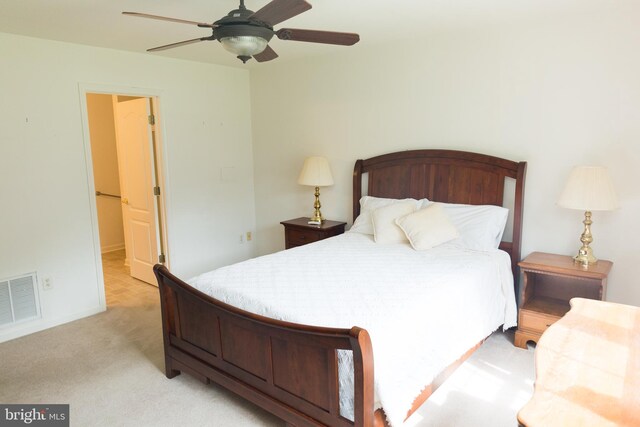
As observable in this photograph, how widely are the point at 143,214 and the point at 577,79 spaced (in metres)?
4.31

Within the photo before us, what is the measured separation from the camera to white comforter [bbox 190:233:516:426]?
207 centimetres

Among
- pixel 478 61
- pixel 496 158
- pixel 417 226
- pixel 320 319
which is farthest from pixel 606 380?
pixel 478 61

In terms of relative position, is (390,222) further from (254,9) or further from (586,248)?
(254,9)

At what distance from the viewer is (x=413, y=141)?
3.96 meters

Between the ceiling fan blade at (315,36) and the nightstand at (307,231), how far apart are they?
214 cm

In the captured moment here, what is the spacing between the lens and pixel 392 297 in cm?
237

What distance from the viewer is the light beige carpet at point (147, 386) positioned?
8.01 ft

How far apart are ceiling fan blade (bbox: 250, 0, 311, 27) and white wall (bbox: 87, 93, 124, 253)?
4.77 m

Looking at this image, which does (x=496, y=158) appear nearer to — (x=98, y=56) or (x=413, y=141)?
(x=413, y=141)

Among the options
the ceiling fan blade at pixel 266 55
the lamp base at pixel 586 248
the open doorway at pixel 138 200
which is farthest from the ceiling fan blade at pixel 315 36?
the open doorway at pixel 138 200

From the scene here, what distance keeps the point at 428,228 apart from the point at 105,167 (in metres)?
4.88

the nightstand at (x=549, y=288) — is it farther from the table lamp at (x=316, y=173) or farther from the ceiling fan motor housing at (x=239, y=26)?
the ceiling fan motor housing at (x=239, y=26)

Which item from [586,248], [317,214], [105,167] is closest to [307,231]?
[317,214]

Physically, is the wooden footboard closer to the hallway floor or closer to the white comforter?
the white comforter
